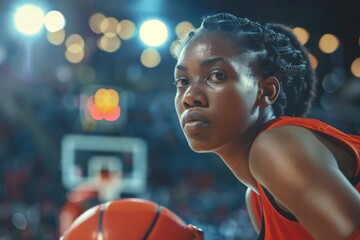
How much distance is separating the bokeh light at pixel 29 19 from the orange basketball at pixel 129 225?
9349 mm

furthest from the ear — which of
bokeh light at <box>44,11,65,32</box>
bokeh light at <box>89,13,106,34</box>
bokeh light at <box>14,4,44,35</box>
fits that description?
bokeh light at <box>89,13,106,34</box>

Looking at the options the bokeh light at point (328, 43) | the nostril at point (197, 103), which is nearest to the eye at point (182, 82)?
the nostril at point (197, 103)

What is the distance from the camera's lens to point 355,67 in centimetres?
1062

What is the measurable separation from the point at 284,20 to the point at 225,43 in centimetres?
596

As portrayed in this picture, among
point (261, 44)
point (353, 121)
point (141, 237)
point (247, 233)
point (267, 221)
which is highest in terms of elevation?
point (261, 44)

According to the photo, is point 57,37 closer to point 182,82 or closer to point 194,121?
point 182,82

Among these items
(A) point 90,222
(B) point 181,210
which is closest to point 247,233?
(B) point 181,210

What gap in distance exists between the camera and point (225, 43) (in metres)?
1.84

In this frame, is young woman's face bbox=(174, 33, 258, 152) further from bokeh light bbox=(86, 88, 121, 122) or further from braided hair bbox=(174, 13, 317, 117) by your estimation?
bokeh light bbox=(86, 88, 121, 122)

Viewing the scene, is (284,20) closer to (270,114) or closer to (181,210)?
(181,210)

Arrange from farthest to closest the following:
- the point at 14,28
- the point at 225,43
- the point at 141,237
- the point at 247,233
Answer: the point at 14,28 < the point at 247,233 < the point at 141,237 < the point at 225,43

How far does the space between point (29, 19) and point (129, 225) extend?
381 inches

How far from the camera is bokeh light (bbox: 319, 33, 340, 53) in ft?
27.6

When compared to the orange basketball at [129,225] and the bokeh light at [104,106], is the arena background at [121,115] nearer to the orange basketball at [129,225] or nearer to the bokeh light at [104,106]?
the bokeh light at [104,106]
